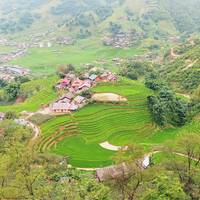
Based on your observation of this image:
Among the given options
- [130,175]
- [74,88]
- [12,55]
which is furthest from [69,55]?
[130,175]

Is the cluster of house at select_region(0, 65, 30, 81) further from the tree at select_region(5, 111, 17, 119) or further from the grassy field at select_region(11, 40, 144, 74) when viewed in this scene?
the tree at select_region(5, 111, 17, 119)

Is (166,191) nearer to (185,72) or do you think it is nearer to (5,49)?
(185,72)

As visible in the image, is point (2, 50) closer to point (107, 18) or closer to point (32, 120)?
point (107, 18)

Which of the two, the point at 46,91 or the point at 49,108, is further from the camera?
the point at 46,91

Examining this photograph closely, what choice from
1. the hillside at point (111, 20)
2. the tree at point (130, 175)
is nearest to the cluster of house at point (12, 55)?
the hillside at point (111, 20)

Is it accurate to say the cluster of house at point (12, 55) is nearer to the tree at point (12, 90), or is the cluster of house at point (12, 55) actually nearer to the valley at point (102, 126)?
the valley at point (102, 126)

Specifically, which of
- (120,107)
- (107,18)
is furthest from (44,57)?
(120,107)
